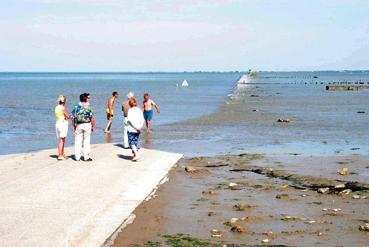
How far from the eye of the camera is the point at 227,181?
1333 cm

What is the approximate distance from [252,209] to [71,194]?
334 centimetres

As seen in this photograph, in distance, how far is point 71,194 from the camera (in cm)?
1118

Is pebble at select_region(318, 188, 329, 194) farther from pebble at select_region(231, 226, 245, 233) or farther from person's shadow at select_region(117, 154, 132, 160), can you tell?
person's shadow at select_region(117, 154, 132, 160)

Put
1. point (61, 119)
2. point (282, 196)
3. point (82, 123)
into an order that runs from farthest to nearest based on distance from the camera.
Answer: point (61, 119) < point (82, 123) < point (282, 196)

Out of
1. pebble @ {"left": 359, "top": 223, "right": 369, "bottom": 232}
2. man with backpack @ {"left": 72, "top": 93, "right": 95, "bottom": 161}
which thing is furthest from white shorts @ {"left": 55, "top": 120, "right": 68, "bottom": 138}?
pebble @ {"left": 359, "top": 223, "right": 369, "bottom": 232}

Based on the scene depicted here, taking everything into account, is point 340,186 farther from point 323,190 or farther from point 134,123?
point 134,123

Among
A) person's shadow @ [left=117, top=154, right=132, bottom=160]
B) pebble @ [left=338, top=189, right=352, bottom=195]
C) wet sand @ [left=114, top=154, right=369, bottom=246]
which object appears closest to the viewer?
wet sand @ [left=114, top=154, right=369, bottom=246]

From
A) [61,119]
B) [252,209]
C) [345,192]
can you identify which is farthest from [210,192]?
[61,119]

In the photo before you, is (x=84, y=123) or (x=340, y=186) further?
(x=84, y=123)

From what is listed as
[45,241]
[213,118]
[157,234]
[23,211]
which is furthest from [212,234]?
[213,118]

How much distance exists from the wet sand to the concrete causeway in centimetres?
42

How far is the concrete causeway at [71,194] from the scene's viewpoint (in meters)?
8.53

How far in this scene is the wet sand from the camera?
344 inches

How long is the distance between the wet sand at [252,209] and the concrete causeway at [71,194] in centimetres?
42
